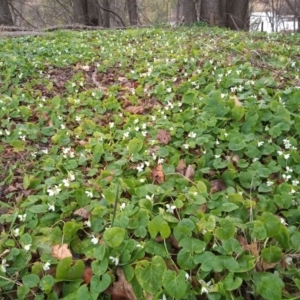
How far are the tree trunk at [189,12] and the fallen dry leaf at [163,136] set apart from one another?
8.55m

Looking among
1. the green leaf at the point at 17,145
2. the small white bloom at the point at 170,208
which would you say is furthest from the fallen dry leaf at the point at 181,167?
the green leaf at the point at 17,145

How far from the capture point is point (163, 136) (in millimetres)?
2746

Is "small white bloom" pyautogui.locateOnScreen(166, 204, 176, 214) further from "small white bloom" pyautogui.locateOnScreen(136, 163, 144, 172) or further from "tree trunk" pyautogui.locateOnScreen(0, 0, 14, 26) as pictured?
"tree trunk" pyautogui.locateOnScreen(0, 0, 14, 26)

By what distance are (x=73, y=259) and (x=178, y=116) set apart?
164 cm

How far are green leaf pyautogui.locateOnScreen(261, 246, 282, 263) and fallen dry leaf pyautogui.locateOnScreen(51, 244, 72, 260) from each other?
3.23 feet

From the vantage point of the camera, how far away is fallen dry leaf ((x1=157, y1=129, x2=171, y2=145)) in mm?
2691

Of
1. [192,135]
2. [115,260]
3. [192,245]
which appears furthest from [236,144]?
[115,260]

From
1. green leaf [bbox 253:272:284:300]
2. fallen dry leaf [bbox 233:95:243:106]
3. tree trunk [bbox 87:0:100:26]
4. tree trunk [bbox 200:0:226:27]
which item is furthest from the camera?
tree trunk [bbox 87:0:100:26]

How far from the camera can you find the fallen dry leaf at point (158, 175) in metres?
2.27

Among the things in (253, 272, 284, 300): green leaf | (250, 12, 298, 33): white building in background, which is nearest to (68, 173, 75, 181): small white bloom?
(253, 272, 284, 300): green leaf

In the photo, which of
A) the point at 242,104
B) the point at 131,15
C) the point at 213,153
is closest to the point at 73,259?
the point at 213,153

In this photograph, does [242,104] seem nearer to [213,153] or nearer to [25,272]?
[213,153]

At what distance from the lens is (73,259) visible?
1.75 meters

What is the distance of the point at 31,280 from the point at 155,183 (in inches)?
38.7
